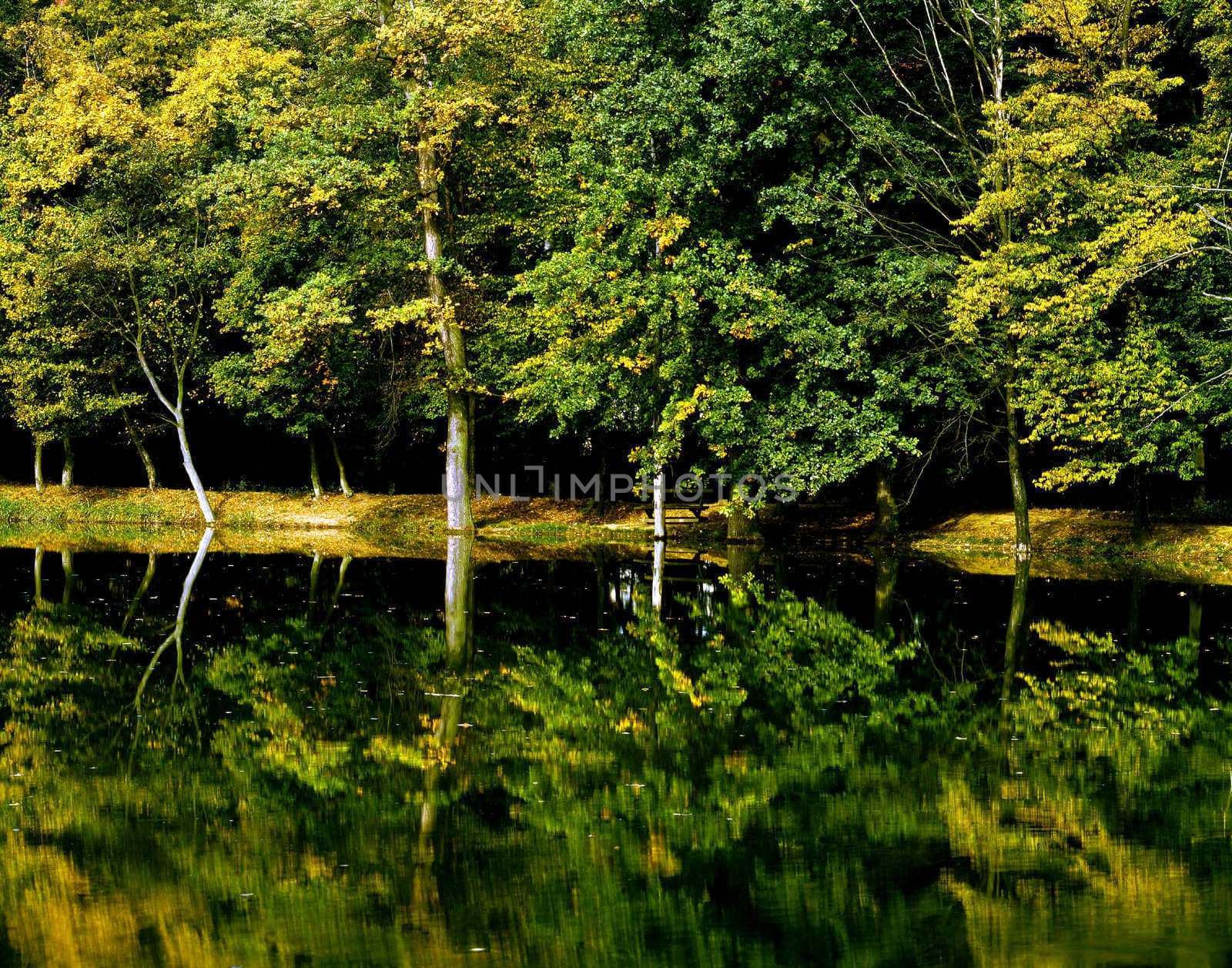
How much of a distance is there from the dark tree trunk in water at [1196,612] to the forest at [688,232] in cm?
540

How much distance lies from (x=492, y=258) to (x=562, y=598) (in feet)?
68.9

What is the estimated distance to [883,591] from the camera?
22.0 meters

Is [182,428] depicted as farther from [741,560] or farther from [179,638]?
[179,638]

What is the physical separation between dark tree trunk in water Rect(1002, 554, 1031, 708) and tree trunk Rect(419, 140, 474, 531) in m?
14.8

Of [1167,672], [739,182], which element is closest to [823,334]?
[739,182]

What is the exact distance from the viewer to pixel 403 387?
1373 inches

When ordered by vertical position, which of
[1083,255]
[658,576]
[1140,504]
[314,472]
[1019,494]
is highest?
[1083,255]

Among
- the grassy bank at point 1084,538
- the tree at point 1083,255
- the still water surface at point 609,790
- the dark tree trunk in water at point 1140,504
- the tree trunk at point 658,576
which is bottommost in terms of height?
the still water surface at point 609,790

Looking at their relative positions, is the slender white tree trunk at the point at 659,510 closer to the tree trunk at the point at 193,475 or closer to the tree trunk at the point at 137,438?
the tree trunk at the point at 193,475

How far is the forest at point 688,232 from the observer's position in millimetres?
27828

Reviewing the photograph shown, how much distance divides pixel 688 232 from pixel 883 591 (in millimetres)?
11827

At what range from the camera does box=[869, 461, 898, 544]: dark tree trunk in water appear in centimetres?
3338

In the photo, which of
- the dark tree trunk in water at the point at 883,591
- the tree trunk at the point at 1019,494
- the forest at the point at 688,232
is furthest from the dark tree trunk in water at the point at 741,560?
the tree trunk at the point at 1019,494

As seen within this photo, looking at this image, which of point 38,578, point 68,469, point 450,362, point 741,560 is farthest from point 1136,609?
point 68,469
